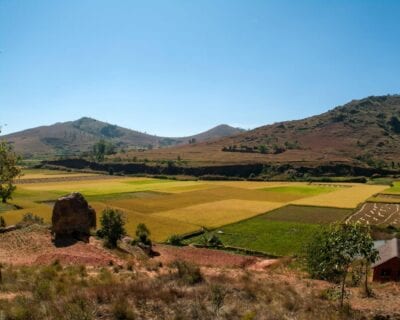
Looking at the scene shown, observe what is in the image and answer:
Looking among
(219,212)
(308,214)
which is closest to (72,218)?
(219,212)

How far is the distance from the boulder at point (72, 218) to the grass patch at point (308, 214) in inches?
1364

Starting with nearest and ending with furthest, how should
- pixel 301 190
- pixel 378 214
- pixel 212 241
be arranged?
pixel 212 241 < pixel 378 214 < pixel 301 190

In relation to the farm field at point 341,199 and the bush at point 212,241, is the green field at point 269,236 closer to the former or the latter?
the bush at point 212,241

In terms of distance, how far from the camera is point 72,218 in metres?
39.4

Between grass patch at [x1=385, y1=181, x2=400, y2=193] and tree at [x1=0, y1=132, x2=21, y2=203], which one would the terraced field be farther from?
tree at [x1=0, y1=132, x2=21, y2=203]

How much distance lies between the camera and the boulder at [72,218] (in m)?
Answer: 38.8

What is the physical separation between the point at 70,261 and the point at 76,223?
989cm

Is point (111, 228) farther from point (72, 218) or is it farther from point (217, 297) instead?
point (217, 297)

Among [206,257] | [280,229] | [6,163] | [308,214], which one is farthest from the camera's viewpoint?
[308,214]

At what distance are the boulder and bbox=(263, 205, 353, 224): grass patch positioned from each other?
114 ft

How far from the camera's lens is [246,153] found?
200 metres

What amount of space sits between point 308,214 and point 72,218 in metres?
43.6

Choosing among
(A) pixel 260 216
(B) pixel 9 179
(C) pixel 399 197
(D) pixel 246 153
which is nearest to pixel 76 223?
(B) pixel 9 179

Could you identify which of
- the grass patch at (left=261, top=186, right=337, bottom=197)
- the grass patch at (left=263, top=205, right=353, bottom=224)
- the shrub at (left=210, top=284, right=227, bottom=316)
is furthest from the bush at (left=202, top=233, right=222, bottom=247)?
the grass patch at (left=261, top=186, right=337, bottom=197)
